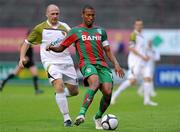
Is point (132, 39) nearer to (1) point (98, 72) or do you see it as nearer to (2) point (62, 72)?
(2) point (62, 72)

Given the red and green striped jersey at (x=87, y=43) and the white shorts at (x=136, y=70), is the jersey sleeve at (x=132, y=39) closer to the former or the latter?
the white shorts at (x=136, y=70)

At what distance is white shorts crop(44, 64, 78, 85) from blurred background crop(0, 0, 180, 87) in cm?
1595

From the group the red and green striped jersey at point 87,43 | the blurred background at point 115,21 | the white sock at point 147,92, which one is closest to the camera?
the red and green striped jersey at point 87,43

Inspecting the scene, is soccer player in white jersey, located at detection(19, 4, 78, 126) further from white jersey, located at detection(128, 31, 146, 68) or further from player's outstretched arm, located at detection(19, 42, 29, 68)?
white jersey, located at detection(128, 31, 146, 68)

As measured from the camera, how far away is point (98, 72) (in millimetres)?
11727

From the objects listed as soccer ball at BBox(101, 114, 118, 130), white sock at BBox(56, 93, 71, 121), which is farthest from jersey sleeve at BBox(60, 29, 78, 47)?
soccer ball at BBox(101, 114, 118, 130)

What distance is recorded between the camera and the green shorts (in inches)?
455

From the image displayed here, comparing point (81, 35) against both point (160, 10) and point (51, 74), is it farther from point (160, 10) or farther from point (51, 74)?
point (160, 10)

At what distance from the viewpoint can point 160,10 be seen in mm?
31984

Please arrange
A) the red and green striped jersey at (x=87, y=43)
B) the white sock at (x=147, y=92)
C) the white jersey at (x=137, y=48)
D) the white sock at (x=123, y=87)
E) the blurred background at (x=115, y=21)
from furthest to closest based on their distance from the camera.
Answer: the blurred background at (x=115, y=21) < the white jersey at (x=137, y=48) < the white sock at (x=123, y=87) < the white sock at (x=147, y=92) < the red and green striped jersey at (x=87, y=43)

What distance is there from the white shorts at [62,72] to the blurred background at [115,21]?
15948 millimetres

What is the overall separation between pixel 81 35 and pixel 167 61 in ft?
62.6

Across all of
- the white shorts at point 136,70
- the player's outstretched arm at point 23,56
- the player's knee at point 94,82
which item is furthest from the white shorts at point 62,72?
the white shorts at point 136,70

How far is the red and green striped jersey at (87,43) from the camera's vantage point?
11.8 m
